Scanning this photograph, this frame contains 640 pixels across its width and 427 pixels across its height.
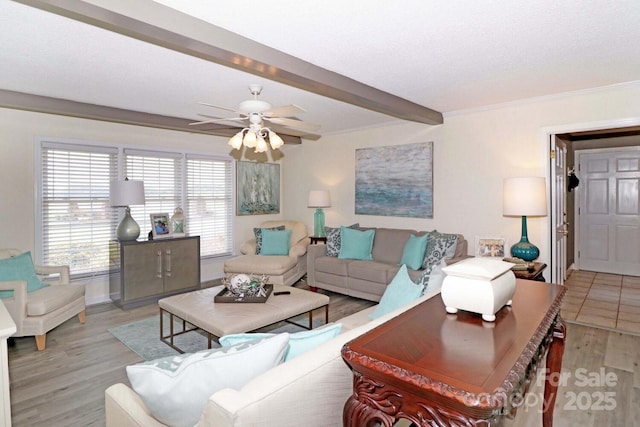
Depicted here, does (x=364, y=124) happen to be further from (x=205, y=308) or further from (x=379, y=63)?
(x=205, y=308)

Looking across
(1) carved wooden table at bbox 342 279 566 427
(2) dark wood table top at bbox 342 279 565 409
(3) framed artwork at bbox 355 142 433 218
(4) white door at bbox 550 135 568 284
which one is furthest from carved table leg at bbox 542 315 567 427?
(3) framed artwork at bbox 355 142 433 218

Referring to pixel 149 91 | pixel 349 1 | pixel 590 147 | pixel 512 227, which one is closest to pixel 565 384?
pixel 512 227

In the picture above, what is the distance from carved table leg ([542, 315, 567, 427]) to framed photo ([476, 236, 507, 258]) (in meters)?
2.53

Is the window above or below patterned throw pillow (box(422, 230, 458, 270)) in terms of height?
above

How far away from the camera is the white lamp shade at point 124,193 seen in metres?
4.33

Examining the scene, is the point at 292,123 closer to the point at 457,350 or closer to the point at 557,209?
the point at 457,350

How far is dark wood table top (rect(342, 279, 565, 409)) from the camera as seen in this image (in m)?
0.90

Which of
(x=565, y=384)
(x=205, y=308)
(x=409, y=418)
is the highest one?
(x=409, y=418)

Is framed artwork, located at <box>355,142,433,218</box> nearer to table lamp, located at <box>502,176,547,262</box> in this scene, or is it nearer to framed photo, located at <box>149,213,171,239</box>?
table lamp, located at <box>502,176,547,262</box>

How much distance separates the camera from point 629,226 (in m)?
5.78

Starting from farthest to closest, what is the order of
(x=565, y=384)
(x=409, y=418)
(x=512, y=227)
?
1. (x=512, y=227)
2. (x=565, y=384)
3. (x=409, y=418)

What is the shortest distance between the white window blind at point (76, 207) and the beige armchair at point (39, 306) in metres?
0.60

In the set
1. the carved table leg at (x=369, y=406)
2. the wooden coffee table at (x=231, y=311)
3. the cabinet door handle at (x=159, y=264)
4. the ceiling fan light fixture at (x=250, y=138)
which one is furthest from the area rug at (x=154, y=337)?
the carved table leg at (x=369, y=406)

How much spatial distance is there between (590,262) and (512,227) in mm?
Result: 3133
